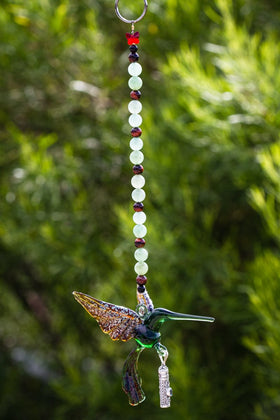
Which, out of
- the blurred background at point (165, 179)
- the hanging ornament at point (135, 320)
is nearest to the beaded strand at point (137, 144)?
the hanging ornament at point (135, 320)

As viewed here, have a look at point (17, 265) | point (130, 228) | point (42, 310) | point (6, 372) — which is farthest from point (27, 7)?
point (6, 372)

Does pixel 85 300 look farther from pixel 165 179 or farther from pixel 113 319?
pixel 165 179

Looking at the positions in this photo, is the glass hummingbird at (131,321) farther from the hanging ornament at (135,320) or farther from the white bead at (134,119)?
the white bead at (134,119)

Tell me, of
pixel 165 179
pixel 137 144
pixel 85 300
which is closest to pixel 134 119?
pixel 137 144

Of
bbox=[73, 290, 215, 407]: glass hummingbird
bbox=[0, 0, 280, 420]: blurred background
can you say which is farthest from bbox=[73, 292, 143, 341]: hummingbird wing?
bbox=[0, 0, 280, 420]: blurred background

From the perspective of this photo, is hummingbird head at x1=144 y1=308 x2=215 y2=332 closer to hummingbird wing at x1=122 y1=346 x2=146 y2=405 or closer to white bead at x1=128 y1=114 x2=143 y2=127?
hummingbird wing at x1=122 y1=346 x2=146 y2=405

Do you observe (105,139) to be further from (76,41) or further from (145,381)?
(145,381)
